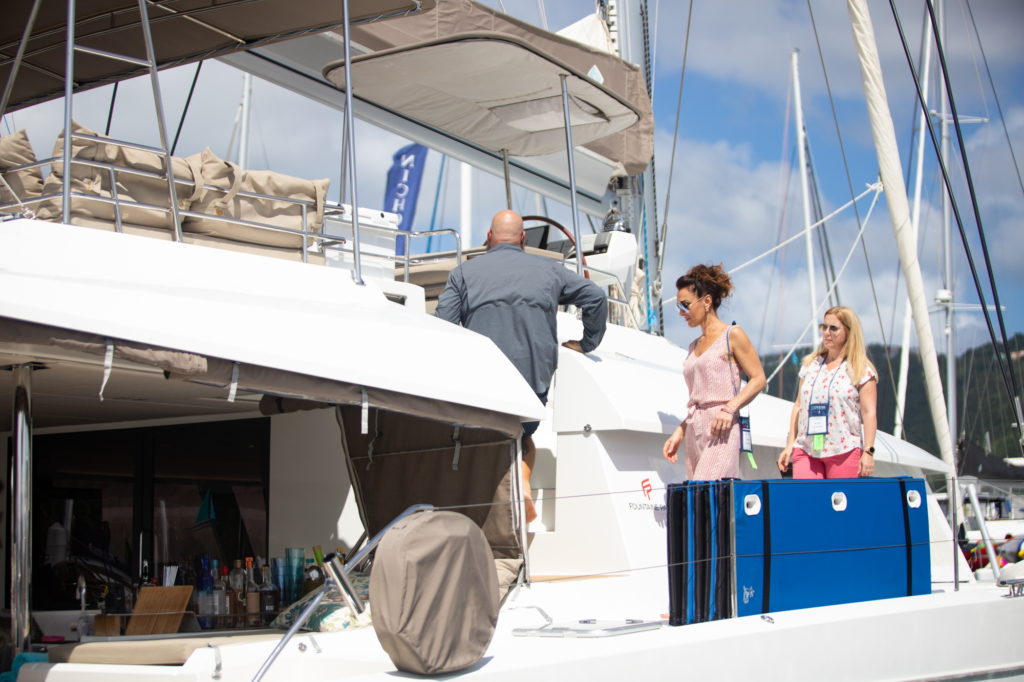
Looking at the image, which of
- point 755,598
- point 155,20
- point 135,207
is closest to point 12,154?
point 135,207

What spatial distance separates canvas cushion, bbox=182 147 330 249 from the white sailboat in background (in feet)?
0.08

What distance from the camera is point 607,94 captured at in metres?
6.93

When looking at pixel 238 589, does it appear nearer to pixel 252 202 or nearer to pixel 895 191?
pixel 252 202

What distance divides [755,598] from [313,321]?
6.62 ft

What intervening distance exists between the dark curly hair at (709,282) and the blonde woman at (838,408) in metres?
0.49

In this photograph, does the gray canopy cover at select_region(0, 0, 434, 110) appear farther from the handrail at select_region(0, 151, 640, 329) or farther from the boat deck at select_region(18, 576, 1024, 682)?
the boat deck at select_region(18, 576, 1024, 682)

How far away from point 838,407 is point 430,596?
248cm

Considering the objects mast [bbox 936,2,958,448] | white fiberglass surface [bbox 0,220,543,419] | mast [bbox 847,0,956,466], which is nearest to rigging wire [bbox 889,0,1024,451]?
mast [bbox 847,0,956,466]

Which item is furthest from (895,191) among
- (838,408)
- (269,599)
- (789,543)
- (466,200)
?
(466,200)

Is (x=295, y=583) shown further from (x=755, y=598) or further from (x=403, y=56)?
(x=403, y=56)

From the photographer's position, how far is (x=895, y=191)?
6.89 m

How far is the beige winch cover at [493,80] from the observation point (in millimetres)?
6531

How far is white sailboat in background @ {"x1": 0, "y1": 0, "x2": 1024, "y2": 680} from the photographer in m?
3.59

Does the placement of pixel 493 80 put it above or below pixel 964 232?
above
